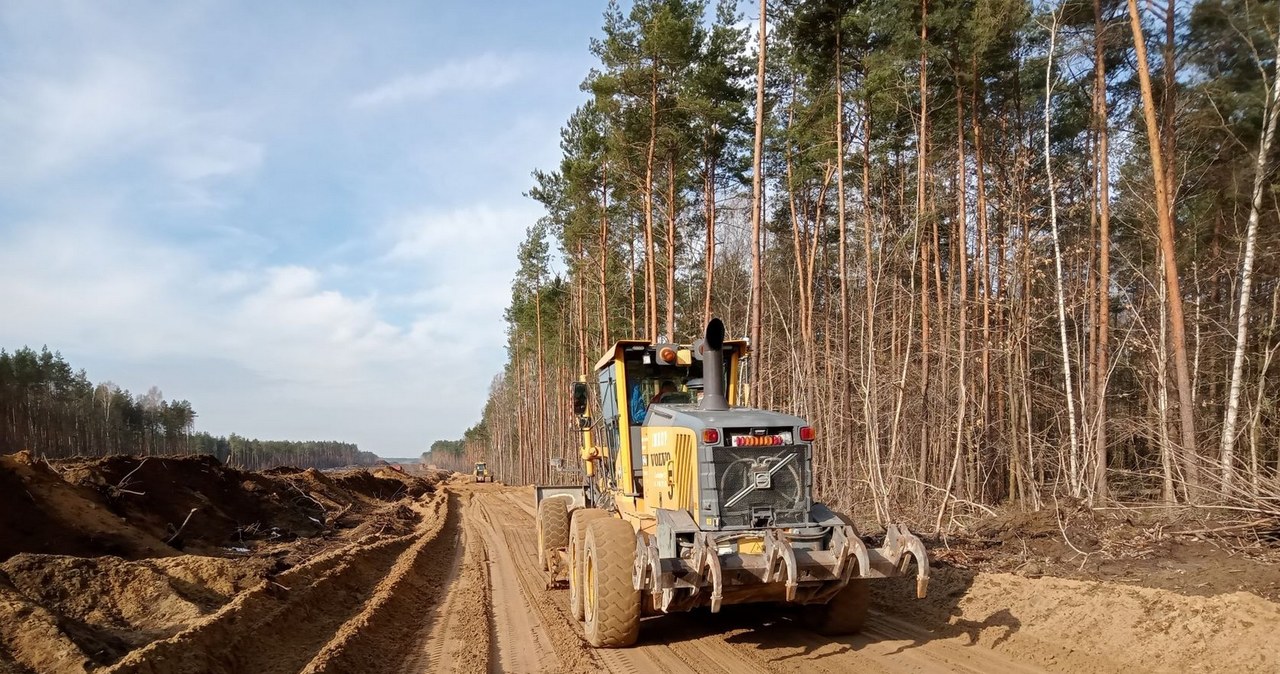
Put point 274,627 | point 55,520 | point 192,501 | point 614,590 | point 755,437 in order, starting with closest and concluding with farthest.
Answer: point 614,590 < point 755,437 < point 274,627 < point 55,520 < point 192,501

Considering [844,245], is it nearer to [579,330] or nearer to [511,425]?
[579,330]

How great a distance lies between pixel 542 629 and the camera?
26.0ft

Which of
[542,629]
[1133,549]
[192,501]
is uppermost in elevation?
[192,501]

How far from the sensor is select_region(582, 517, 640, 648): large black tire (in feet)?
21.8

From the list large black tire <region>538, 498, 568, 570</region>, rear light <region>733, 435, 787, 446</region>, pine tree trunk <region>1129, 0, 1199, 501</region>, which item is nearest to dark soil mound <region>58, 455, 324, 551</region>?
large black tire <region>538, 498, 568, 570</region>

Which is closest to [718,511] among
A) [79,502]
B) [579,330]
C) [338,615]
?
[338,615]

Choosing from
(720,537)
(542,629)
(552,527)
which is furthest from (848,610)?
(552,527)

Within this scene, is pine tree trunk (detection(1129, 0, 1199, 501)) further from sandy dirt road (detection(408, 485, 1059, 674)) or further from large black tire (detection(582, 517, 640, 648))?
large black tire (detection(582, 517, 640, 648))

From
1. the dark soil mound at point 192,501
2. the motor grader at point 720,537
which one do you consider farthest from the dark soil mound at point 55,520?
the motor grader at point 720,537

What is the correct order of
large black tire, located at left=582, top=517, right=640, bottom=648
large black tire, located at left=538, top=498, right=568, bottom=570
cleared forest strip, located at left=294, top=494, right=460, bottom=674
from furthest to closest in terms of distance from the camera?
large black tire, located at left=538, top=498, right=568, bottom=570
large black tire, located at left=582, top=517, right=640, bottom=648
cleared forest strip, located at left=294, top=494, right=460, bottom=674

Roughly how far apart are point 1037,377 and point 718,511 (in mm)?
19156

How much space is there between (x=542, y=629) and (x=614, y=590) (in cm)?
169

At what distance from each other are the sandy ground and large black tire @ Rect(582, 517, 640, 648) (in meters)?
0.19

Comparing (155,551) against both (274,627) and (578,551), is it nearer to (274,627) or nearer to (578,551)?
(274,627)
